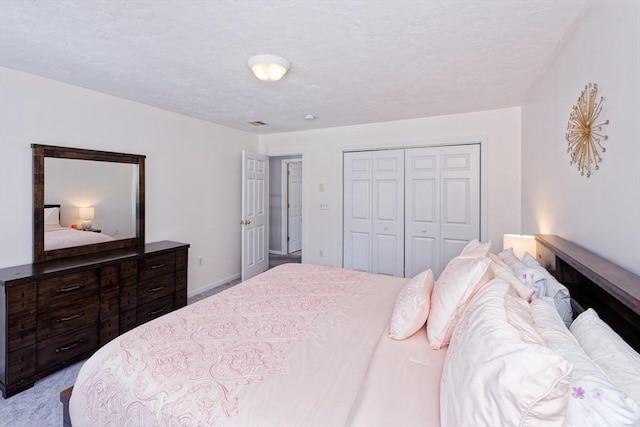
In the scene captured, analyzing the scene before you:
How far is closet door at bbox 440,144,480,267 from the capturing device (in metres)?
3.76

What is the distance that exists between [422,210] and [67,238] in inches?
154

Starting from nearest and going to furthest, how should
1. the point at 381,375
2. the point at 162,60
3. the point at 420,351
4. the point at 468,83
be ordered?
the point at 381,375
the point at 420,351
the point at 162,60
the point at 468,83

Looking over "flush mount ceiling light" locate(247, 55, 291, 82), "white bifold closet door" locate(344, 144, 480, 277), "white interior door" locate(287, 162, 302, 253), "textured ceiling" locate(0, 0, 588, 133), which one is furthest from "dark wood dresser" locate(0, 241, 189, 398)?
"white interior door" locate(287, 162, 302, 253)

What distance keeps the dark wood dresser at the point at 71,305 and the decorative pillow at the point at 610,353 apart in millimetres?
3077

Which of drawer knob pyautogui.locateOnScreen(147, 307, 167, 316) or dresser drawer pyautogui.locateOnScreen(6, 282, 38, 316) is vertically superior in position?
dresser drawer pyautogui.locateOnScreen(6, 282, 38, 316)

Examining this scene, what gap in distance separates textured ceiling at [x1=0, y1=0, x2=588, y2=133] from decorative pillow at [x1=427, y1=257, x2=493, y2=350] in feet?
4.51

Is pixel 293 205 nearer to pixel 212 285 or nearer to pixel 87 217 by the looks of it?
pixel 212 285

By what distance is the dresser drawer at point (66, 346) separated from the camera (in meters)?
2.20

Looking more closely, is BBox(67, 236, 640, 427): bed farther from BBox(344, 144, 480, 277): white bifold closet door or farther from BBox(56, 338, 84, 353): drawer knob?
BBox(344, 144, 480, 277): white bifold closet door

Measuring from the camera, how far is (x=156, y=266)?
301 cm

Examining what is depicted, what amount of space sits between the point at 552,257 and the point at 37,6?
10.9 feet

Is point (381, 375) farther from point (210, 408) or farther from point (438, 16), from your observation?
point (438, 16)

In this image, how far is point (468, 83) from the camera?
271 centimetres

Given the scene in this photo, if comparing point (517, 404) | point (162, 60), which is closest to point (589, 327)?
point (517, 404)
